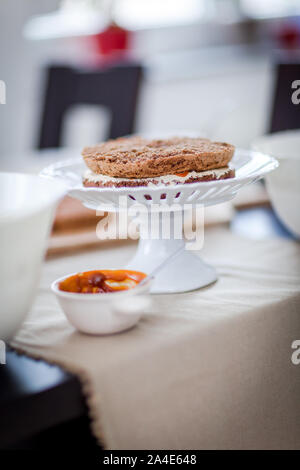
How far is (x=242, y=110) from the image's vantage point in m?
2.33

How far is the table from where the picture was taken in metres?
0.48

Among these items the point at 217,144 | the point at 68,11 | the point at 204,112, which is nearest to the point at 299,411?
the point at 217,144

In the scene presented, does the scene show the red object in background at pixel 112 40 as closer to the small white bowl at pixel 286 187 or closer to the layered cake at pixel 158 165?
the small white bowl at pixel 286 187

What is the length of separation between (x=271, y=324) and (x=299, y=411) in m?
0.11

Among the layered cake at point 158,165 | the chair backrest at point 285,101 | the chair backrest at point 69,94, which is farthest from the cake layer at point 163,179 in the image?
the chair backrest at point 69,94

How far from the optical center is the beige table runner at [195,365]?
529 mm

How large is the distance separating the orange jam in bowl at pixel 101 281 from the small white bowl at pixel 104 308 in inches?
0.7

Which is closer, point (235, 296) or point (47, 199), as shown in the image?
point (47, 199)

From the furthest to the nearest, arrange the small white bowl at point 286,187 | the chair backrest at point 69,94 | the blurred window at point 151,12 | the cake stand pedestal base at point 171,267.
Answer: the blurred window at point 151,12
the chair backrest at point 69,94
the small white bowl at point 286,187
the cake stand pedestal base at point 171,267

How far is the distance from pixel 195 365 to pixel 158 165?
230mm

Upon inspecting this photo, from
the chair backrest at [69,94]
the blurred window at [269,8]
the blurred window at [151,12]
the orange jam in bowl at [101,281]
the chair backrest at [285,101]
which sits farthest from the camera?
the blurred window at [151,12]

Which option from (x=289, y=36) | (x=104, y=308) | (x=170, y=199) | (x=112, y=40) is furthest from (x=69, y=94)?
(x=104, y=308)

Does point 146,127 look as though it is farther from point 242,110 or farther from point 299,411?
point 299,411

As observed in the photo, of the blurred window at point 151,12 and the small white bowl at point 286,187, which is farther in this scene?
the blurred window at point 151,12
